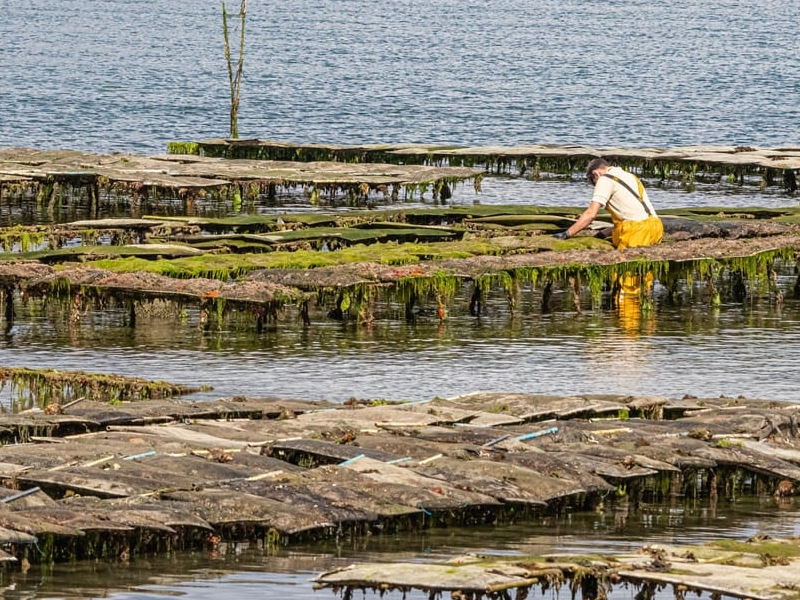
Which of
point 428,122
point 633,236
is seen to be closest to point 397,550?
point 633,236

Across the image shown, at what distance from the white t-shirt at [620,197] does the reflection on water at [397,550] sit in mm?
13775

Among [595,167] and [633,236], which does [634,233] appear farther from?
[595,167]

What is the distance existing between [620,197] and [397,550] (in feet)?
57.8

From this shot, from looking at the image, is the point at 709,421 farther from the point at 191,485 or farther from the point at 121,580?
the point at 121,580

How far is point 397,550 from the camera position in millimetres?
15258

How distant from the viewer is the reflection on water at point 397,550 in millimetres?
13766

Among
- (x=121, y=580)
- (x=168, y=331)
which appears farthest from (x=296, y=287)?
(x=121, y=580)

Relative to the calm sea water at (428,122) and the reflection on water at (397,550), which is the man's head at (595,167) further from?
the reflection on water at (397,550)

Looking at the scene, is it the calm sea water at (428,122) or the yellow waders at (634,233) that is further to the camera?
the yellow waders at (634,233)

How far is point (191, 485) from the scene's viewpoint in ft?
51.8

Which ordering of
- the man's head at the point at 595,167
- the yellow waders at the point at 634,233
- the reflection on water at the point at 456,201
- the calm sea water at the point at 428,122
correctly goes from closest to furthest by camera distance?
the calm sea water at the point at 428,122, the man's head at the point at 595,167, the yellow waders at the point at 634,233, the reflection on water at the point at 456,201

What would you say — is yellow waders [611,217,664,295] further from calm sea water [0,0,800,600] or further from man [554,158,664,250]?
calm sea water [0,0,800,600]

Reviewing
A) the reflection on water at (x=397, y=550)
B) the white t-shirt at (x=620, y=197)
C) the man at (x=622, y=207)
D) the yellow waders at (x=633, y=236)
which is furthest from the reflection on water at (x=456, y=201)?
the reflection on water at (x=397, y=550)

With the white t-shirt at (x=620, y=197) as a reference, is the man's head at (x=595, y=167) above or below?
above
